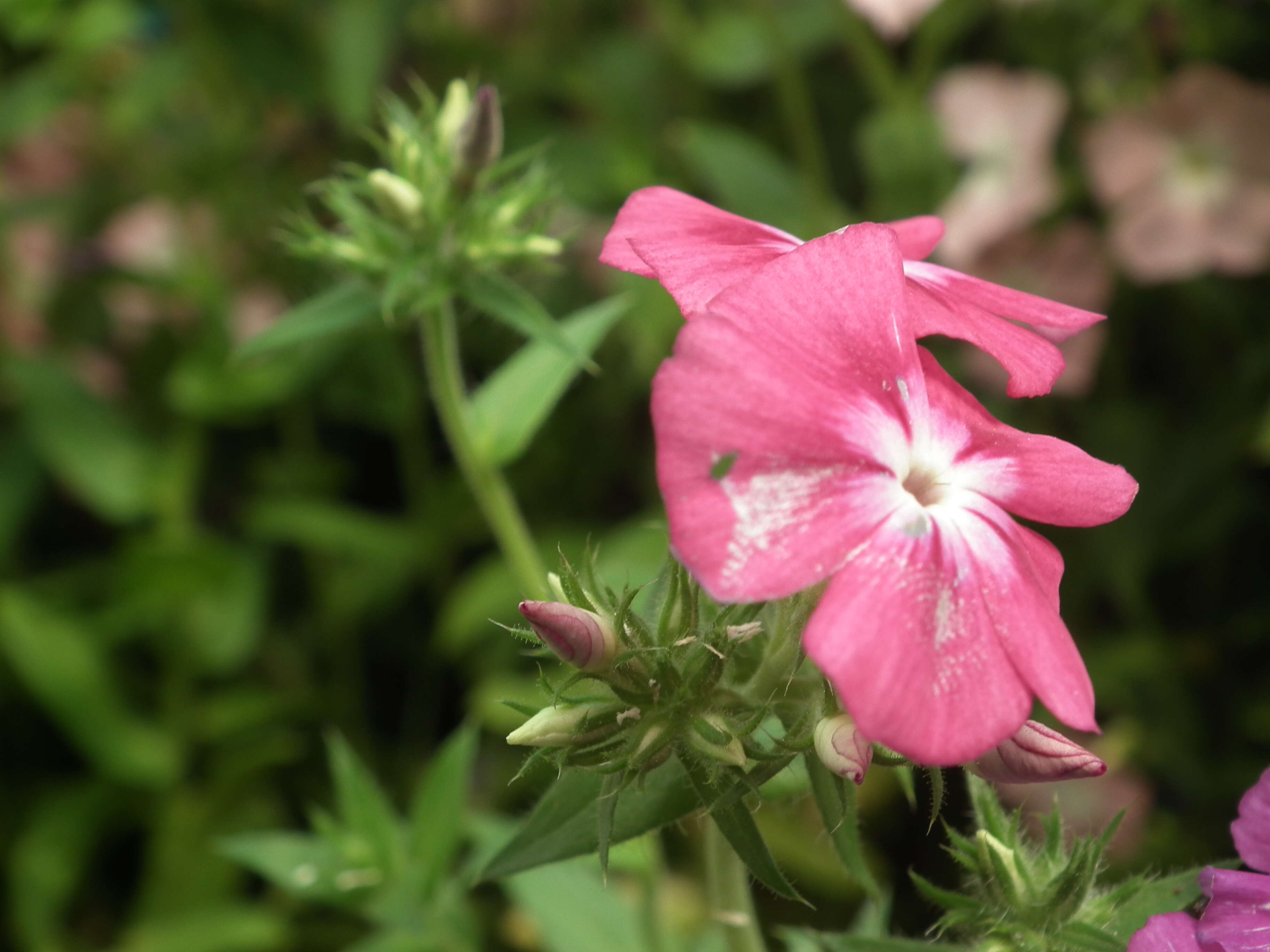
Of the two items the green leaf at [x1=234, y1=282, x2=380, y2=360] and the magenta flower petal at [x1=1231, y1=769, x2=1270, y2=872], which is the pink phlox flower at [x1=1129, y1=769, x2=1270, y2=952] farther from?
the green leaf at [x1=234, y1=282, x2=380, y2=360]

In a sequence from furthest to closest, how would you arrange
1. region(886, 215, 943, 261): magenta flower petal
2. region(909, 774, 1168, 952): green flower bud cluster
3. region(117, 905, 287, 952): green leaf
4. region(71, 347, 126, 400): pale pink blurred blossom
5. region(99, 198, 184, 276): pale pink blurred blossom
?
region(99, 198, 184, 276): pale pink blurred blossom < region(71, 347, 126, 400): pale pink blurred blossom < region(117, 905, 287, 952): green leaf < region(886, 215, 943, 261): magenta flower petal < region(909, 774, 1168, 952): green flower bud cluster

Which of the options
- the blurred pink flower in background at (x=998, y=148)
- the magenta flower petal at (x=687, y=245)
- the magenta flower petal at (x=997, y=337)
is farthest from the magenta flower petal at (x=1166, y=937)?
Result: the blurred pink flower in background at (x=998, y=148)

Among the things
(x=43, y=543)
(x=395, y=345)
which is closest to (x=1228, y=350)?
(x=395, y=345)

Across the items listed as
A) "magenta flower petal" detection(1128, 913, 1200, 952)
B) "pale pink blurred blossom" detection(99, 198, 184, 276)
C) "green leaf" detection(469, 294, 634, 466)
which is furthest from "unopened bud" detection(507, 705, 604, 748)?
"pale pink blurred blossom" detection(99, 198, 184, 276)

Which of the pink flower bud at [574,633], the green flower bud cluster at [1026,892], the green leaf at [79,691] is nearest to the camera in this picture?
the pink flower bud at [574,633]

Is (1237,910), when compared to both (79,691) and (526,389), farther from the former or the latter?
(79,691)

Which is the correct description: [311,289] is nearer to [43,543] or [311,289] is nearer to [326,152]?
[326,152]

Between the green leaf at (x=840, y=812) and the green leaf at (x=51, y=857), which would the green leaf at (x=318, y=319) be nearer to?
the green leaf at (x=840, y=812)
